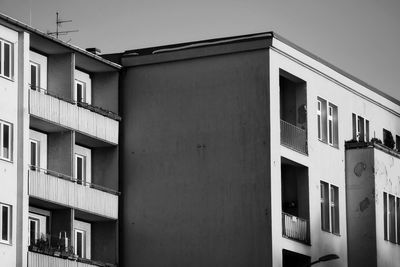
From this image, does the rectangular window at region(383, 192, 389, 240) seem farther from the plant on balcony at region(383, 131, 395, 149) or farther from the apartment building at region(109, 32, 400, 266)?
the apartment building at region(109, 32, 400, 266)

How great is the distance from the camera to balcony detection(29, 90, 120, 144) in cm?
5678

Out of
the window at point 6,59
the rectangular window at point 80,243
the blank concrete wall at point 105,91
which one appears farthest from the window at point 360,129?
the window at point 6,59

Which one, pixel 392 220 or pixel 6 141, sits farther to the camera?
pixel 392 220

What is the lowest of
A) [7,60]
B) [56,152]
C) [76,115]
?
[56,152]

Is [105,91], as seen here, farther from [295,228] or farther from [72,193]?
[295,228]

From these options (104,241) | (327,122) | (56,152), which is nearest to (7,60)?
(56,152)

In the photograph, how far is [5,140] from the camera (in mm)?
54531

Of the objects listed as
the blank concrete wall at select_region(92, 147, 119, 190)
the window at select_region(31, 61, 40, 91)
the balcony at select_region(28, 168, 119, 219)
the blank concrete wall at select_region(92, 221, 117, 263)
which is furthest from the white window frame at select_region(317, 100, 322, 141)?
the window at select_region(31, 61, 40, 91)

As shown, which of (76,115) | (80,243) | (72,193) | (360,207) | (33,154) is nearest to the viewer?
(33,154)

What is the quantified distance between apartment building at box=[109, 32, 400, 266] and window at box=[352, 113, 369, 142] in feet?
15.9

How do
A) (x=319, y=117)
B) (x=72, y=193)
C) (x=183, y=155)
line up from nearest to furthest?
(x=72, y=193)
(x=183, y=155)
(x=319, y=117)

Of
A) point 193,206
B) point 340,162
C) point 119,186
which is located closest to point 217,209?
point 193,206

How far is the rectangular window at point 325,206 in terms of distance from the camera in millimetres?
67062

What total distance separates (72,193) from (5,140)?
510 cm
